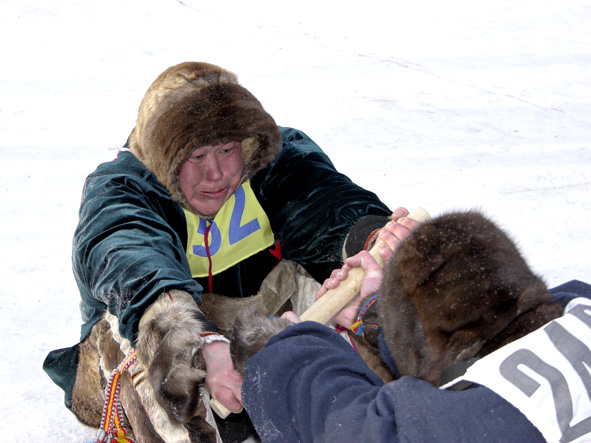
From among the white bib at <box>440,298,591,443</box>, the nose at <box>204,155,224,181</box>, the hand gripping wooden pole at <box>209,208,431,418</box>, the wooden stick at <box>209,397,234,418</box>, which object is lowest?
the wooden stick at <box>209,397,234,418</box>

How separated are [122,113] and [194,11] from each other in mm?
1874

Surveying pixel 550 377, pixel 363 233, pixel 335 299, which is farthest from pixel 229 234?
pixel 550 377

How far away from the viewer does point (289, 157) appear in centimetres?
212

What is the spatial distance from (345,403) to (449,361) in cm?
19

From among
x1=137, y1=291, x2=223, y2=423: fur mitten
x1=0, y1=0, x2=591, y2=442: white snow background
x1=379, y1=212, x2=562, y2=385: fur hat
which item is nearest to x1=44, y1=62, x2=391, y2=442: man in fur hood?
x1=137, y1=291, x2=223, y2=423: fur mitten

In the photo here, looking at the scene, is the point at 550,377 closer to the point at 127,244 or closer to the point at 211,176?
the point at 127,244

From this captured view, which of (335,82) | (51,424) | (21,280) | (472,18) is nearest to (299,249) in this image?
(51,424)

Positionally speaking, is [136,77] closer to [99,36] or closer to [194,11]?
[99,36]

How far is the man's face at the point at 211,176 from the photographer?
1.85m

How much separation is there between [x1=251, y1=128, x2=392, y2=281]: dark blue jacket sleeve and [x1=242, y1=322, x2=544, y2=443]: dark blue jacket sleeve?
829mm

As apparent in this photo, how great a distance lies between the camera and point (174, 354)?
1.40 metres

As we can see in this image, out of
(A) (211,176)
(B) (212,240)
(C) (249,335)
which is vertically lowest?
(B) (212,240)

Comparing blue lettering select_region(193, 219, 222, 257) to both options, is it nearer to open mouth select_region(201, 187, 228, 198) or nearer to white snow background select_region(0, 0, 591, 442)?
open mouth select_region(201, 187, 228, 198)

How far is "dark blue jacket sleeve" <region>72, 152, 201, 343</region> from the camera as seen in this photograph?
1505mm
